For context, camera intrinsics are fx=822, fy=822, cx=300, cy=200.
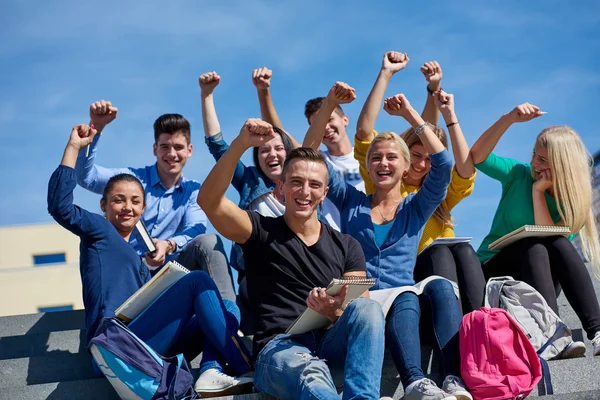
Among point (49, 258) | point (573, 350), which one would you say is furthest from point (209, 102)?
point (49, 258)

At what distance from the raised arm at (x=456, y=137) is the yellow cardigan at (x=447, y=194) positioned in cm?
5

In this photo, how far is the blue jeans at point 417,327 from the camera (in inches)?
140

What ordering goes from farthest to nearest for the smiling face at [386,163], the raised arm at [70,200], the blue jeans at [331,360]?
the smiling face at [386,163]
the raised arm at [70,200]
the blue jeans at [331,360]

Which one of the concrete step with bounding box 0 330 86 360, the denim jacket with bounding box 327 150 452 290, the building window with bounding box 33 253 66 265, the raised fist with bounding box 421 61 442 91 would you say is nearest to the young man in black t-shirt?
the denim jacket with bounding box 327 150 452 290

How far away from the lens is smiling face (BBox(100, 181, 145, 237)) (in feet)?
14.7

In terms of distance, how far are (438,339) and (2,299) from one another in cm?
2738

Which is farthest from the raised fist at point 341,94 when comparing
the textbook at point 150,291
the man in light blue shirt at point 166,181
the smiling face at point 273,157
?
the textbook at point 150,291

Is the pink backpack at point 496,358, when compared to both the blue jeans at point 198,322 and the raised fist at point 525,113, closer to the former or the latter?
the blue jeans at point 198,322

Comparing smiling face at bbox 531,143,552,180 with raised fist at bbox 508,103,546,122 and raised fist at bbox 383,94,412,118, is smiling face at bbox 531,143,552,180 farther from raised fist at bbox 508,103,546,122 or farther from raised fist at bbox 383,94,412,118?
raised fist at bbox 383,94,412,118

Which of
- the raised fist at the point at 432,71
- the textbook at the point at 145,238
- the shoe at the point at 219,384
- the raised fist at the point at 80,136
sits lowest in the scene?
the shoe at the point at 219,384

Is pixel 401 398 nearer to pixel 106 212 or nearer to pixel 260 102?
pixel 106 212

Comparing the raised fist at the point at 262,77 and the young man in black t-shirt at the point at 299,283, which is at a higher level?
the raised fist at the point at 262,77

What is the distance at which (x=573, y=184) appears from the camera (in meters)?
4.61

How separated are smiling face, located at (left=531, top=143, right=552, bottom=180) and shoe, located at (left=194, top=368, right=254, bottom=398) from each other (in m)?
2.20
